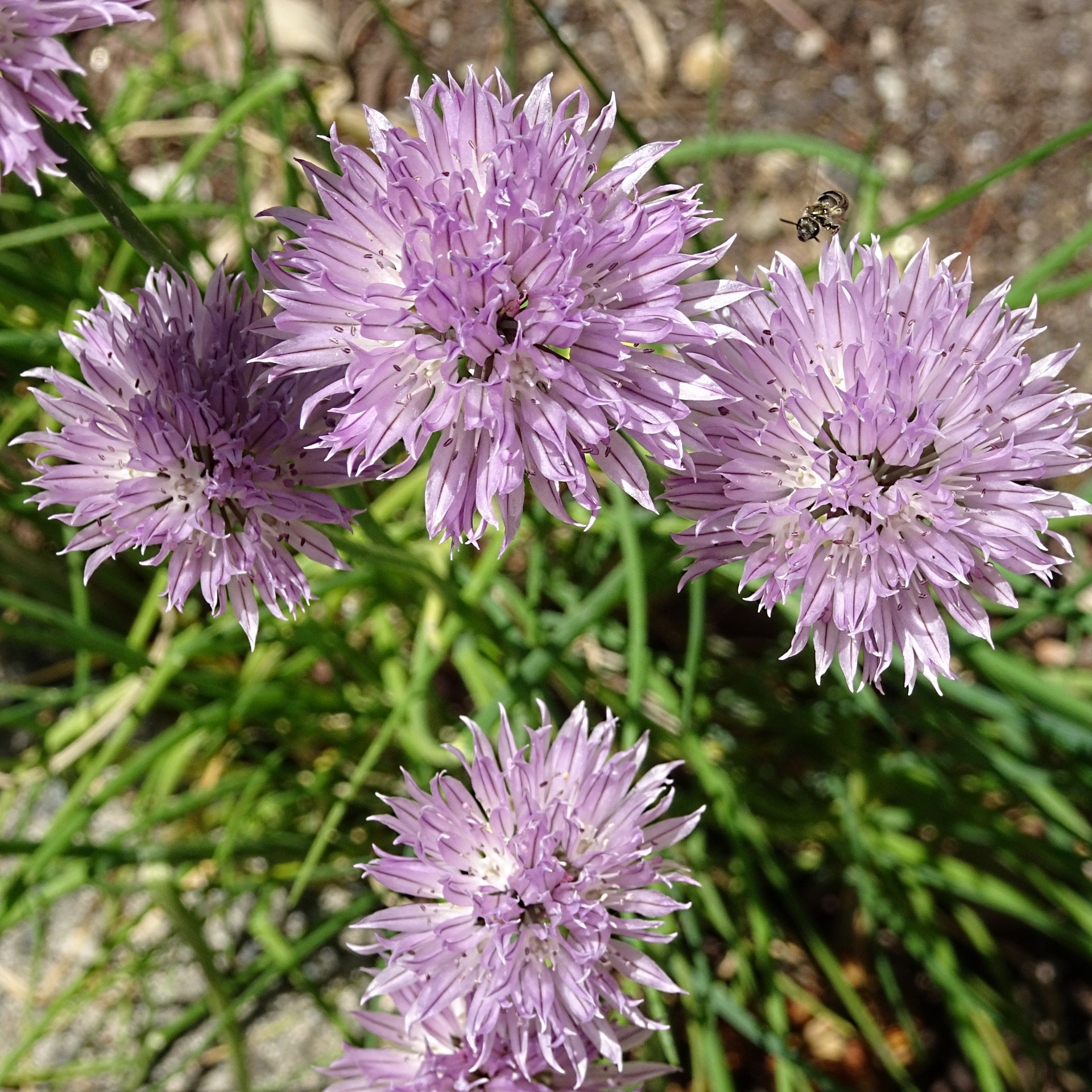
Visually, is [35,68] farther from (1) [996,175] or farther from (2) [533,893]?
(1) [996,175]

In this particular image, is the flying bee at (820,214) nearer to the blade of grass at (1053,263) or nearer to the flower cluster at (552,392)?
the flower cluster at (552,392)

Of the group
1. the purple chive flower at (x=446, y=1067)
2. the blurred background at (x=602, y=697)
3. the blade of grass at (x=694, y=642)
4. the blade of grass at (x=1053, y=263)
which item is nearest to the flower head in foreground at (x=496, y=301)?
the blurred background at (x=602, y=697)

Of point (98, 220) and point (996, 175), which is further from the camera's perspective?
point (98, 220)

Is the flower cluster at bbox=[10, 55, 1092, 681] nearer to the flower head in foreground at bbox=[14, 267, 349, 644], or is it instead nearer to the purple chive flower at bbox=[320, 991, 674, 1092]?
the flower head in foreground at bbox=[14, 267, 349, 644]

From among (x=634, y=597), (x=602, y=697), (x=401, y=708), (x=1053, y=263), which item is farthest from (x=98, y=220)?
(x=1053, y=263)

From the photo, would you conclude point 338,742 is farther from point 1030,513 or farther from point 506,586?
point 1030,513
